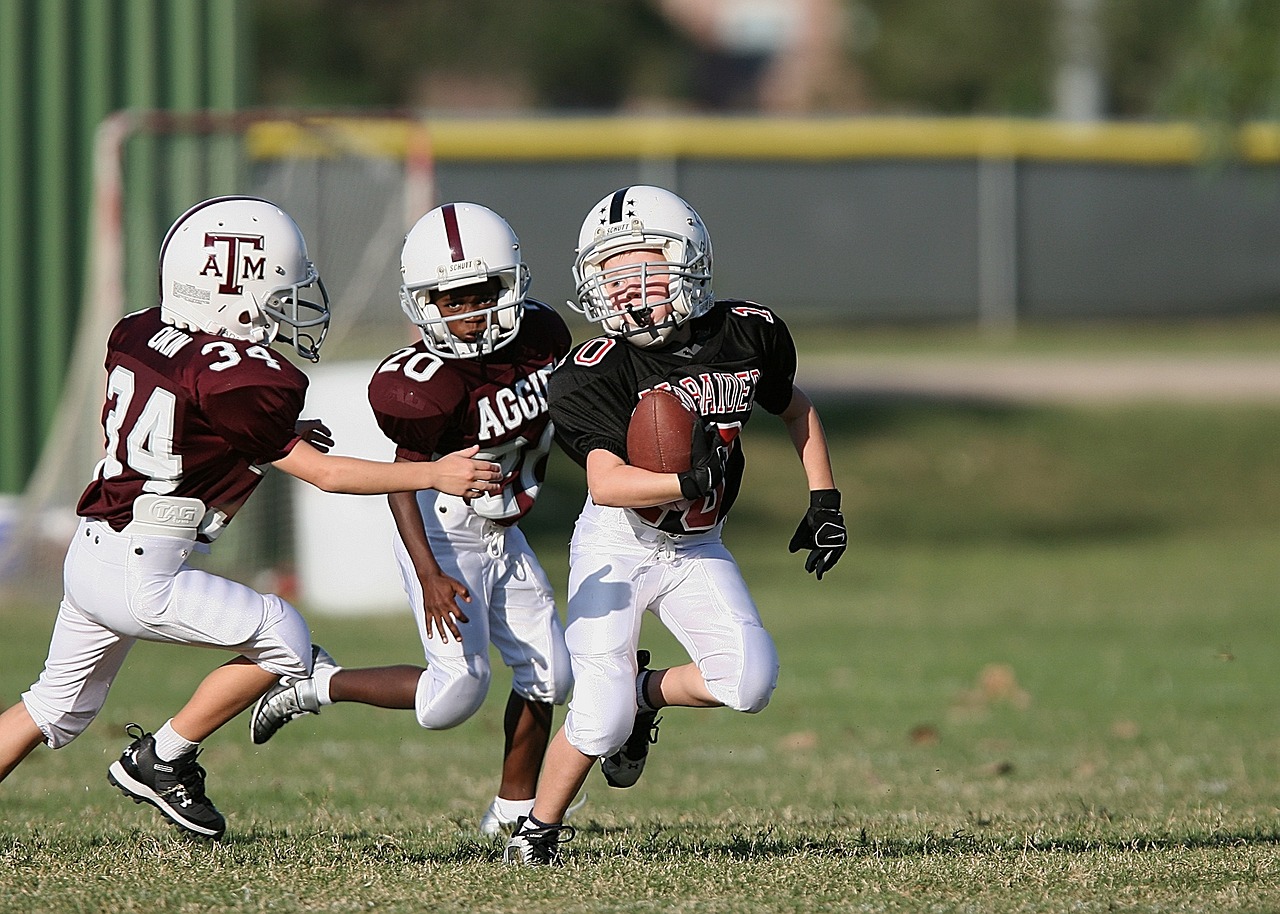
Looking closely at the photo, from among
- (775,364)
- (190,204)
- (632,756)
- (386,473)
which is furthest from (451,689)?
(190,204)

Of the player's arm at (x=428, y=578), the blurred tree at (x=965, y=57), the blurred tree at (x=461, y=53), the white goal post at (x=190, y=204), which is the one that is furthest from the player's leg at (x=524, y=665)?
the blurred tree at (x=461, y=53)

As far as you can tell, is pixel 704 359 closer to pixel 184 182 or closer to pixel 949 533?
pixel 184 182

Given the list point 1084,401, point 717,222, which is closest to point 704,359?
point 1084,401

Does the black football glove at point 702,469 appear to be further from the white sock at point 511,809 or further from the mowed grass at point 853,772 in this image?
the white sock at point 511,809

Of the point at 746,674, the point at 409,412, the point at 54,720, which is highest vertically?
the point at 409,412

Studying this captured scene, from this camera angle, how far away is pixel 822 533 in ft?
15.9

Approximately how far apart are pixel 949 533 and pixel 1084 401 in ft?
16.2

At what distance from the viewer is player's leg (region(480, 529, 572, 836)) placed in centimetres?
535

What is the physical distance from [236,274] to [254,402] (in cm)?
41

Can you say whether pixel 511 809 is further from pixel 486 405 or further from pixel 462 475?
pixel 462 475

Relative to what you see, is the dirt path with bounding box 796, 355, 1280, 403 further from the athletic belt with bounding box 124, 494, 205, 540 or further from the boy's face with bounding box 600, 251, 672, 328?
the athletic belt with bounding box 124, 494, 205, 540

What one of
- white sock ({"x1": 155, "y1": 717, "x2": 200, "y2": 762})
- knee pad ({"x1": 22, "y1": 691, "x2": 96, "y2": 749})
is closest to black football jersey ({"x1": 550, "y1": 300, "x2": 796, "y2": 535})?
white sock ({"x1": 155, "y1": 717, "x2": 200, "y2": 762})

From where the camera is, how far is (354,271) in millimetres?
11648

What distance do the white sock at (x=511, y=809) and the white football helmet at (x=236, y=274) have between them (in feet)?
4.63
